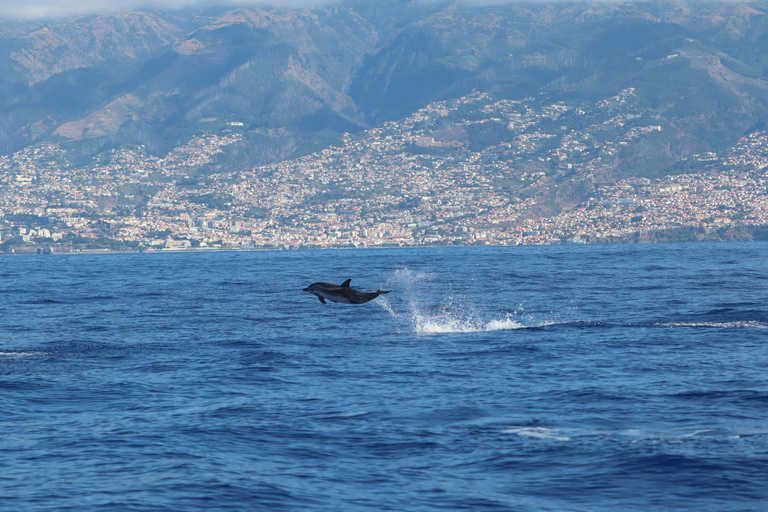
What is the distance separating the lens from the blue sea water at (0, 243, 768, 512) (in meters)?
18.5

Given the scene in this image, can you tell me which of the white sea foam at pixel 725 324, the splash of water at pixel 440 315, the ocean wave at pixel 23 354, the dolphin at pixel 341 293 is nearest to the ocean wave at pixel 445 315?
the splash of water at pixel 440 315

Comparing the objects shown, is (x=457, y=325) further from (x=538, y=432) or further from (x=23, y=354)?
(x=538, y=432)

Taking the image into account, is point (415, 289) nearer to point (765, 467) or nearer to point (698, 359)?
point (698, 359)

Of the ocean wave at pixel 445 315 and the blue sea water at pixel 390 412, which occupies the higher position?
the ocean wave at pixel 445 315

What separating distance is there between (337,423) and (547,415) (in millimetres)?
6405

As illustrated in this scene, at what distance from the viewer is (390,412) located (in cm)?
2512

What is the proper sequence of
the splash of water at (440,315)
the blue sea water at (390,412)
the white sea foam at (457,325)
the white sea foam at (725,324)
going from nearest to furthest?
1. the blue sea water at (390,412)
2. the white sea foam at (725,324)
3. the white sea foam at (457,325)
4. the splash of water at (440,315)

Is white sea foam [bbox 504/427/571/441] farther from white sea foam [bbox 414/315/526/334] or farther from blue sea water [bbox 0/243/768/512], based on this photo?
white sea foam [bbox 414/315/526/334]

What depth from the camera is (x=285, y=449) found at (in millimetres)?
21672

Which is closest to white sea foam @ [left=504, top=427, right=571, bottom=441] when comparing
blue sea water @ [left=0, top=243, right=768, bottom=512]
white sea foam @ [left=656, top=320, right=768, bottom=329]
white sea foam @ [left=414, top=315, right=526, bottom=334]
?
blue sea water @ [left=0, top=243, right=768, bottom=512]

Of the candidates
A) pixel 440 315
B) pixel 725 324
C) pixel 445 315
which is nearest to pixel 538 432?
pixel 725 324

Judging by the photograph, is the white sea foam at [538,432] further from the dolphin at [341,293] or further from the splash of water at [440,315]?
the splash of water at [440,315]

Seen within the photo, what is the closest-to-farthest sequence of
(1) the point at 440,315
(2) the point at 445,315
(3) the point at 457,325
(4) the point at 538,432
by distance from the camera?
1. (4) the point at 538,432
2. (3) the point at 457,325
3. (2) the point at 445,315
4. (1) the point at 440,315

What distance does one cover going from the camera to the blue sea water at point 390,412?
60.7 ft
